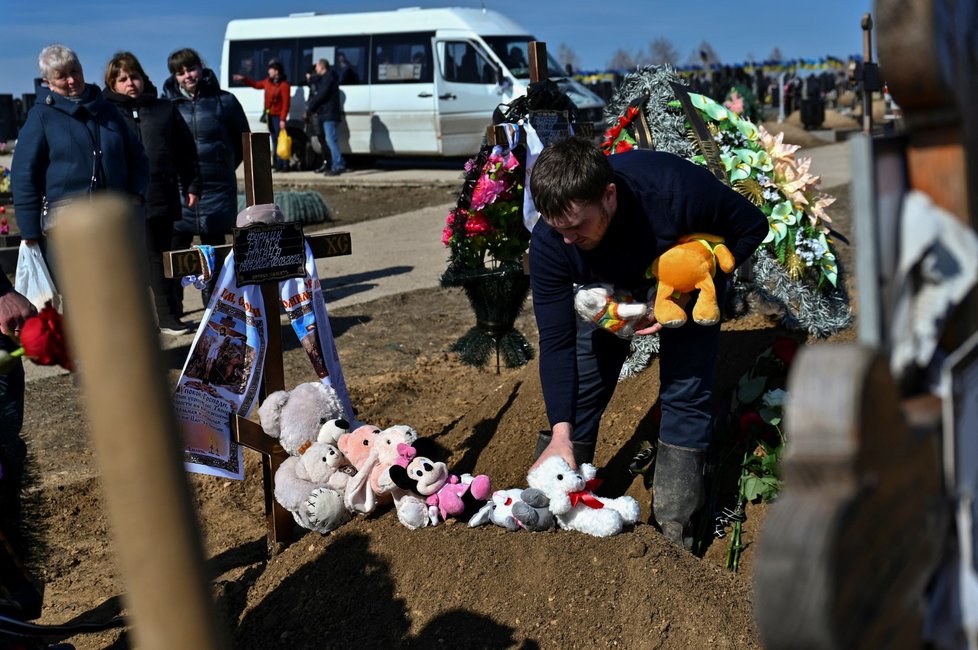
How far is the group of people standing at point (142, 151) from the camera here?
569 centimetres

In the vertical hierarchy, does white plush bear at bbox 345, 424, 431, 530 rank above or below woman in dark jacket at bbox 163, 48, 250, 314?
below

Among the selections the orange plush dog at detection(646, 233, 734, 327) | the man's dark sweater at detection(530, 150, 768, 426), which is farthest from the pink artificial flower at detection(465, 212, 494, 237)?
the orange plush dog at detection(646, 233, 734, 327)

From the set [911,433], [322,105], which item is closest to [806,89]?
[322,105]

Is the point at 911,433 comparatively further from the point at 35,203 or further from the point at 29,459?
the point at 35,203

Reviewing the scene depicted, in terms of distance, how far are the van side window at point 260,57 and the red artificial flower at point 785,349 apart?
1538 centimetres

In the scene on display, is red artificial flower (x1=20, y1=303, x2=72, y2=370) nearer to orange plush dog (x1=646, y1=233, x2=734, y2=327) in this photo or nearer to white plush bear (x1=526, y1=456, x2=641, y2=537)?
white plush bear (x1=526, y1=456, x2=641, y2=537)

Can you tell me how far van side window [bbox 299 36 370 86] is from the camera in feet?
58.9

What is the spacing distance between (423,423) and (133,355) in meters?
4.62

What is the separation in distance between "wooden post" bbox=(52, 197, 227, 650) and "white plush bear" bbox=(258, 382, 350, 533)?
288 centimetres

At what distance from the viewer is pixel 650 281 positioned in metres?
3.80

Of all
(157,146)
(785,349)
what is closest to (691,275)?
(785,349)

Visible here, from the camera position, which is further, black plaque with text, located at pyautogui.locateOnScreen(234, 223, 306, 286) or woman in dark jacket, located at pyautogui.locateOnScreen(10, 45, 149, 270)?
woman in dark jacket, located at pyautogui.locateOnScreen(10, 45, 149, 270)

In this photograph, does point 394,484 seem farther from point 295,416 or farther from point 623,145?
point 623,145

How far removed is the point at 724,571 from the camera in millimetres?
3520
